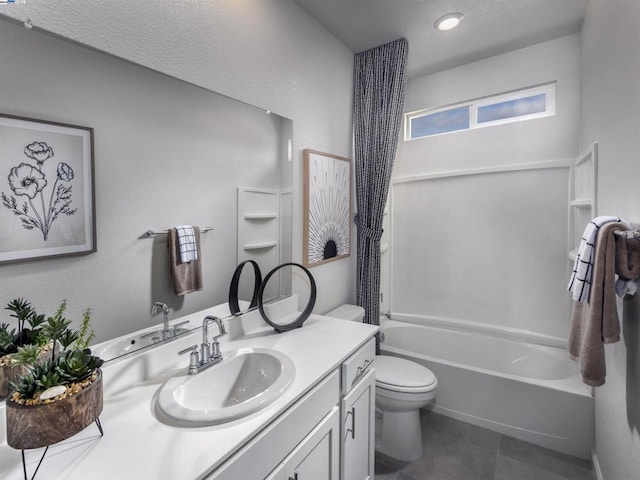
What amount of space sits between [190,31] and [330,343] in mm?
1430

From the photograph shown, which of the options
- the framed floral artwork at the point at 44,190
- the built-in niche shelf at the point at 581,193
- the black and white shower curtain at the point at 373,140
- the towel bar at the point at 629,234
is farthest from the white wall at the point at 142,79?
the built-in niche shelf at the point at 581,193

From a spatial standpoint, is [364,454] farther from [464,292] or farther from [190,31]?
[190,31]

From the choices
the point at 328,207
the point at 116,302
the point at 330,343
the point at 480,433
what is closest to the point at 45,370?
the point at 116,302

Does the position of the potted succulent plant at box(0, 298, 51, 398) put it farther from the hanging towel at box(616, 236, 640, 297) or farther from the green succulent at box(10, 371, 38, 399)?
the hanging towel at box(616, 236, 640, 297)

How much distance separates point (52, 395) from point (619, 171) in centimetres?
205

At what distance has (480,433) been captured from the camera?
208cm

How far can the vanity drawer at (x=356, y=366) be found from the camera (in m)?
1.31

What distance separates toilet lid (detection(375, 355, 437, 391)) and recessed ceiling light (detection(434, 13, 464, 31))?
2.27m

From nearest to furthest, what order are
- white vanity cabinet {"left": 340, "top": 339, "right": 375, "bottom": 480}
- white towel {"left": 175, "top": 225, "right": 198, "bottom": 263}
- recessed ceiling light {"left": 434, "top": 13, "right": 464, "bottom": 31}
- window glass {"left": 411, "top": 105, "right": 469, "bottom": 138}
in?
white towel {"left": 175, "top": 225, "right": 198, "bottom": 263} → white vanity cabinet {"left": 340, "top": 339, "right": 375, "bottom": 480} → recessed ceiling light {"left": 434, "top": 13, "right": 464, "bottom": 31} → window glass {"left": 411, "top": 105, "right": 469, "bottom": 138}

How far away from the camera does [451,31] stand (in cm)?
214

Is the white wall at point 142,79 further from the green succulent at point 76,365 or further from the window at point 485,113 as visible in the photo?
the window at point 485,113

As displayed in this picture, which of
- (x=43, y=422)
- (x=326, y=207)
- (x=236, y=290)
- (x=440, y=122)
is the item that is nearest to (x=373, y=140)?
(x=326, y=207)

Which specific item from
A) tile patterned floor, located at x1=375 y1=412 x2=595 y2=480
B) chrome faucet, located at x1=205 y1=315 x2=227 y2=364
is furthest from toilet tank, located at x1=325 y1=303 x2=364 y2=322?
chrome faucet, located at x1=205 y1=315 x2=227 y2=364

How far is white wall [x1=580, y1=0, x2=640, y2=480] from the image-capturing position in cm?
114
